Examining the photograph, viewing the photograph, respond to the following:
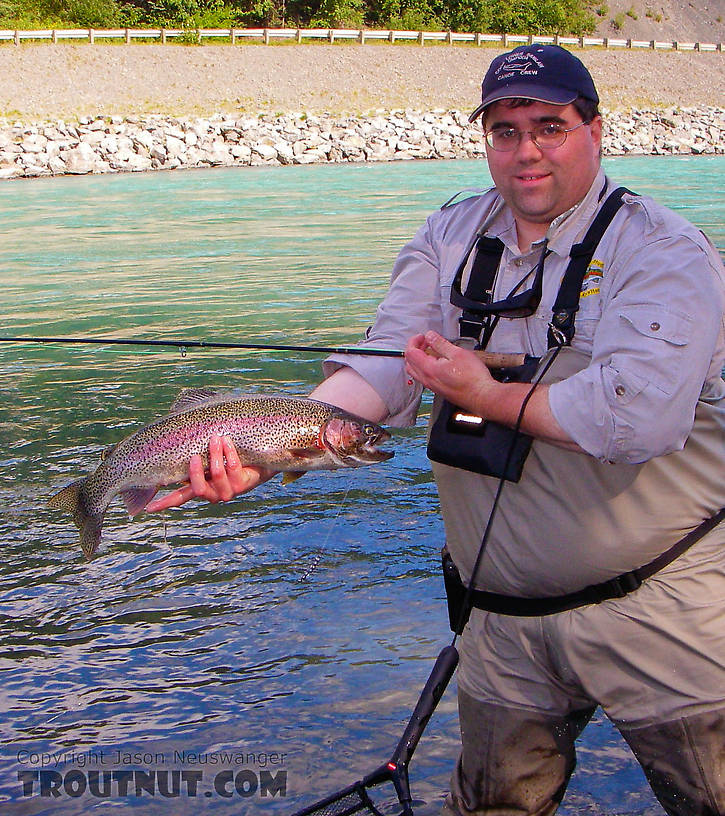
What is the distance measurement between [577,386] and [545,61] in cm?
99

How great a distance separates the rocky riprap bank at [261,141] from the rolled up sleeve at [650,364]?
3401 cm

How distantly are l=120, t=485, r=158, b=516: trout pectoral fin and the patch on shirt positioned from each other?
5.87 ft

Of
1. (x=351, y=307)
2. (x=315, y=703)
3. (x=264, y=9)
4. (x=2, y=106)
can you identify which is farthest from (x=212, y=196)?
(x=264, y=9)

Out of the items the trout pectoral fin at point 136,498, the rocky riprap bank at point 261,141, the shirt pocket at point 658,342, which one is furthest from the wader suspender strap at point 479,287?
the rocky riprap bank at point 261,141

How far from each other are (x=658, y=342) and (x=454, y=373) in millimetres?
519

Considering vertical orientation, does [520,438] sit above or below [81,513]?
above

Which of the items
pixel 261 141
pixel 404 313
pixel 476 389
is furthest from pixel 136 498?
pixel 261 141

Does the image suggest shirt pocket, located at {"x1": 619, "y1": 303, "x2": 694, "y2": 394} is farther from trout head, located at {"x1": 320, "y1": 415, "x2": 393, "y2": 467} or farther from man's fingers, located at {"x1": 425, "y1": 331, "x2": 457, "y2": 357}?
trout head, located at {"x1": 320, "y1": 415, "x2": 393, "y2": 467}

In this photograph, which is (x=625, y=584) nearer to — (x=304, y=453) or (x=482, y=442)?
(x=482, y=442)

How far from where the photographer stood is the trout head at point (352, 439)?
3.44 m

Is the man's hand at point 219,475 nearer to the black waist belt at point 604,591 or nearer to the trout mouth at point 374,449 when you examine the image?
the trout mouth at point 374,449

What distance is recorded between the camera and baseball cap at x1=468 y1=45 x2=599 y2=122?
290cm

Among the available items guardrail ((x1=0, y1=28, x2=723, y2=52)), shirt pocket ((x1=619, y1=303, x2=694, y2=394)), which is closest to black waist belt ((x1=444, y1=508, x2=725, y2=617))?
shirt pocket ((x1=619, y1=303, x2=694, y2=394))

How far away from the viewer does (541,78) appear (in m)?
2.91
